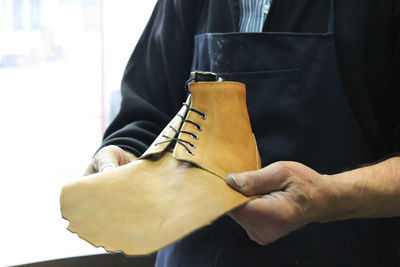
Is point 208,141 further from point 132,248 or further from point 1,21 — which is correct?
point 1,21

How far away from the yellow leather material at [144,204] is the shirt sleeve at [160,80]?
238mm

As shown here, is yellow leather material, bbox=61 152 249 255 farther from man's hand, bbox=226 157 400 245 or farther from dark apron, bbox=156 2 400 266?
dark apron, bbox=156 2 400 266

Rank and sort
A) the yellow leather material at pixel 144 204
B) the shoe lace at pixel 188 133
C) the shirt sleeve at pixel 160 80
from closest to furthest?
1. the yellow leather material at pixel 144 204
2. the shoe lace at pixel 188 133
3. the shirt sleeve at pixel 160 80

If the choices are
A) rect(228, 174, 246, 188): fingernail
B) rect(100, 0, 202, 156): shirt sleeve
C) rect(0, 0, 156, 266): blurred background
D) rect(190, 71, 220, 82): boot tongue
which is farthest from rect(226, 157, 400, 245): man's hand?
rect(0, 0, 156, 266): blurred background

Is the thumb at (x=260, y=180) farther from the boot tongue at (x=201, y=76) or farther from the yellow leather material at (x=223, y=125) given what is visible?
the boot tongue at (x=201, y=76)

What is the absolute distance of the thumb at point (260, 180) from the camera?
0.55 metres

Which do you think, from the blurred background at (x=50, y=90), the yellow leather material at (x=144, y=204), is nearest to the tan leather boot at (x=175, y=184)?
the yellow leather material at (x=144, y=204)

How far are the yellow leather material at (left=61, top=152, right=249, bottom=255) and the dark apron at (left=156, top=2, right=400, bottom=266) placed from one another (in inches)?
7.2

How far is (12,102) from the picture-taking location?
1377mm

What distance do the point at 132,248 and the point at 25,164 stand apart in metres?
1.04

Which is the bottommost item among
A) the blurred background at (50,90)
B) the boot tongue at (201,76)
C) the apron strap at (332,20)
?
the blurred background at (50,90)

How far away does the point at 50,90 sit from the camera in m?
1.40

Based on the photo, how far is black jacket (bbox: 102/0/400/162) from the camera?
674mm

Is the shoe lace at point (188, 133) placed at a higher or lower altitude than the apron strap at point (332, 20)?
lower
